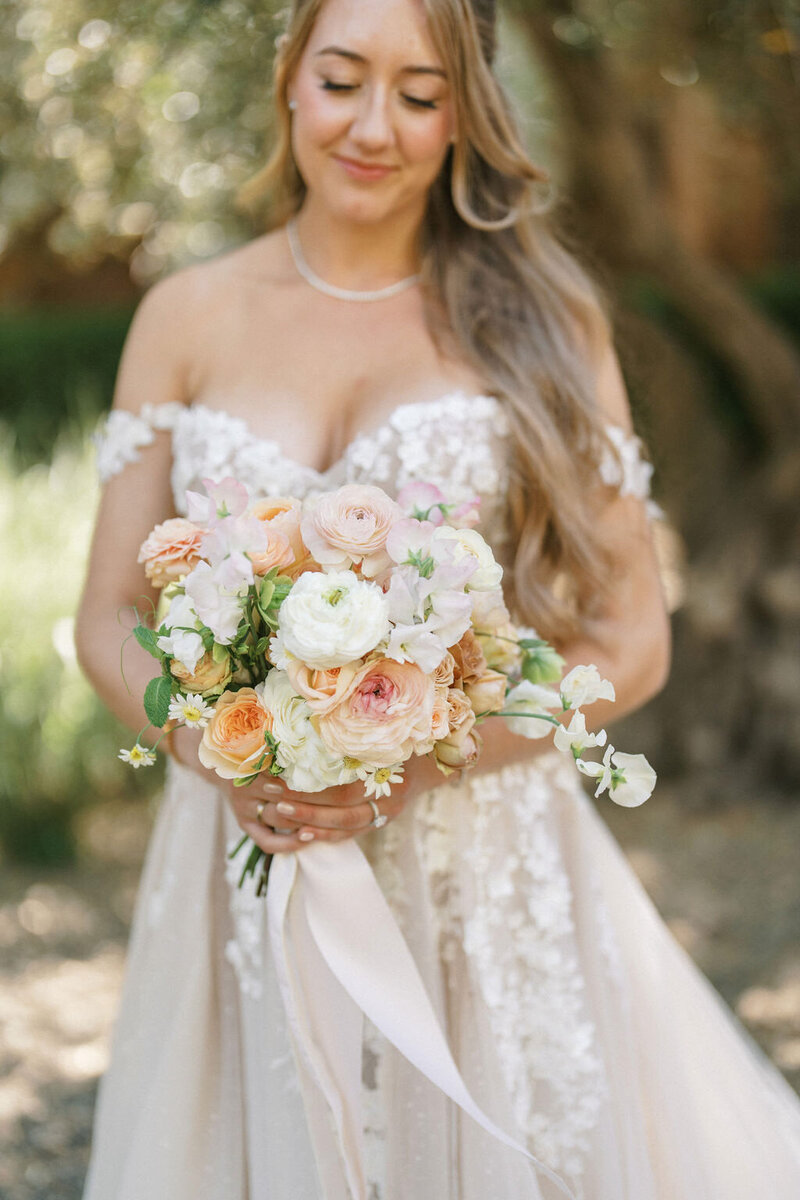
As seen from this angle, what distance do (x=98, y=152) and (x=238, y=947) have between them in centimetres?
309

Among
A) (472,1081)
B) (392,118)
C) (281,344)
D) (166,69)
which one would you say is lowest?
(472,1081)

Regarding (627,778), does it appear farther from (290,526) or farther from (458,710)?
(290,526)

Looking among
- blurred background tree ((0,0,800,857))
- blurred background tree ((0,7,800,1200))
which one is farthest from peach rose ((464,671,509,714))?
blurred background tree ((0,7,800,1200))

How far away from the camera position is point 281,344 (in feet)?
6.86

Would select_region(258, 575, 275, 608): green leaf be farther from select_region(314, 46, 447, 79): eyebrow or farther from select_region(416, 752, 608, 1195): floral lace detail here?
select_region(314, 46, 447, 79): eyebrow

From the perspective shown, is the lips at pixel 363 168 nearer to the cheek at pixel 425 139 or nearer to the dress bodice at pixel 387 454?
the cheek at pixel 425 139

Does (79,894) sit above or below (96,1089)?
above

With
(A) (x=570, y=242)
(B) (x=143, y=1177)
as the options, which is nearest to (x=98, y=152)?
(A) (x=570, y=242)

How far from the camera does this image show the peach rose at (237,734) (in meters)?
1.46

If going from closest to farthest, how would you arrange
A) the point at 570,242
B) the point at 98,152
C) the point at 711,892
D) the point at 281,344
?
1. the point at 281,344
2. the point at 570,242
3. the point at 98,152
4. the point at 711,892

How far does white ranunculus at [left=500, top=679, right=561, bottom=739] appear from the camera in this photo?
1.68 metres

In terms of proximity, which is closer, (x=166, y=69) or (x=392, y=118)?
(x=392, y=118)

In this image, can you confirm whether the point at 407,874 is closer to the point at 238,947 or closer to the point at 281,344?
the point at 238,947

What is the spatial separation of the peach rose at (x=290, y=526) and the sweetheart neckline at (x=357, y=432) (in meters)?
0.41
